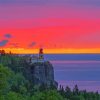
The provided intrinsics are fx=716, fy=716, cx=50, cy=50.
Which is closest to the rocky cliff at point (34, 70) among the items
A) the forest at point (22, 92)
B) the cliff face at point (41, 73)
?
the cliff face at point (41, 73)

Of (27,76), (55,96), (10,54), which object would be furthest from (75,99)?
(10,54)

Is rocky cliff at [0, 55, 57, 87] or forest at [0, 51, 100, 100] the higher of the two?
rocky cliff at [0, 55, 57, 87]

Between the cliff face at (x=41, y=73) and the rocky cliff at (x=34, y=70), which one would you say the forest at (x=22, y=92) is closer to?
the rocky cliff at (x=34, y=70)

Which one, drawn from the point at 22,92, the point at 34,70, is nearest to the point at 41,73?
the point at 34,70

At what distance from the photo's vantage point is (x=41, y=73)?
11206cm

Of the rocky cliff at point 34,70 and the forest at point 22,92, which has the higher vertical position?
the rocky cliff at point 34,70

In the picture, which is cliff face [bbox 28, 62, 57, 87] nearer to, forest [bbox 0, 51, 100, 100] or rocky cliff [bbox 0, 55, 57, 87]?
rocky cliff [bbox 0, 55, 57, 87]

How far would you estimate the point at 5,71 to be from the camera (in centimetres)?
5262

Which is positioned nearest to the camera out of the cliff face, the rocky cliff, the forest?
the forest

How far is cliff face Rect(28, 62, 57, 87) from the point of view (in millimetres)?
106688

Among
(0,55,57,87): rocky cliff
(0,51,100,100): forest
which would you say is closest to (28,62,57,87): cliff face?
(0,55,57,87): rocky cliff

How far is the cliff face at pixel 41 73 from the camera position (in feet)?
350

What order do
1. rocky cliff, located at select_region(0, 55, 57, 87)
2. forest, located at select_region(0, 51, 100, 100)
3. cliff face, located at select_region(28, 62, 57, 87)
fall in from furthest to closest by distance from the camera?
cliff face, located at select_region(28, 62, 57, 87), rocky cliff, located at select_region(0, 55, 57, 87), forest, located at select_region(0, 51, 100, 100)

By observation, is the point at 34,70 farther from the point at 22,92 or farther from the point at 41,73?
the point at 22,92
